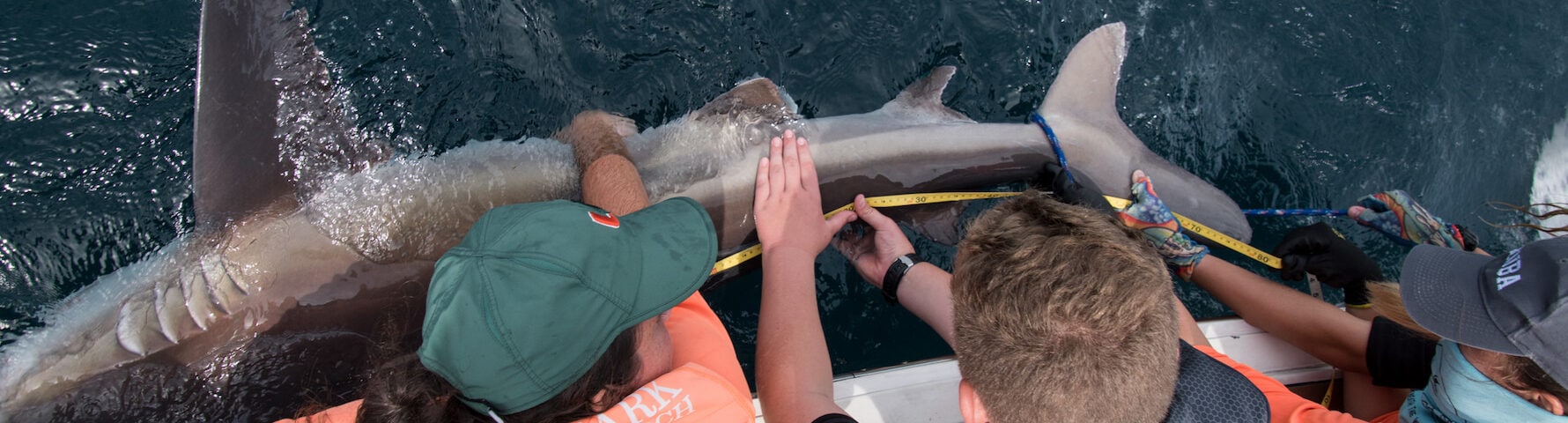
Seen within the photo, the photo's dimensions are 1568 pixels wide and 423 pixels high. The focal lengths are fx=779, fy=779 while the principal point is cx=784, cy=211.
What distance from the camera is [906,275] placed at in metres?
2.89

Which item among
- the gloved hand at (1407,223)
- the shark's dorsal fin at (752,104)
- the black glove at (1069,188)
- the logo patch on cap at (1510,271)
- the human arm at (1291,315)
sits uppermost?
the shark's dorsal fin at (752,104)

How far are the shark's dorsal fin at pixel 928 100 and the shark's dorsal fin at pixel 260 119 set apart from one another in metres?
2.20

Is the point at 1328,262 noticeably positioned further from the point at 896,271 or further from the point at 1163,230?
the point at 896,271

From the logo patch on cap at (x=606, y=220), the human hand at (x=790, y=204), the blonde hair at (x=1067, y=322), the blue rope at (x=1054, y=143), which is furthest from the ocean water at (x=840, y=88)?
the blonde hair at (x=1067, y=322)

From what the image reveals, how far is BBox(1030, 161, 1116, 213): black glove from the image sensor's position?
3086 mm

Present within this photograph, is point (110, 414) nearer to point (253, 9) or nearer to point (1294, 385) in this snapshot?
point (253, 9)

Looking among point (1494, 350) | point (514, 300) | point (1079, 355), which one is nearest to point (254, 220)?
point (514, 300)

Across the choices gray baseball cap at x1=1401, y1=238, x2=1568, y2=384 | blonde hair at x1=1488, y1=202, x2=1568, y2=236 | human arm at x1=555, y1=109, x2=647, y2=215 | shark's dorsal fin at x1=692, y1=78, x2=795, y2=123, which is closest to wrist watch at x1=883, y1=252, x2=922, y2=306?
shark's dorsal fin at x1=692, y1=78, x2=795, y2=123

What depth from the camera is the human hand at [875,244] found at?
3.02 metres

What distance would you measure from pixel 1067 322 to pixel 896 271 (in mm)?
1579

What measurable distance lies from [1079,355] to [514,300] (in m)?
1.06

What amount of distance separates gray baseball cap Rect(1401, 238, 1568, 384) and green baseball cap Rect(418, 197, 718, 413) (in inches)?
72.6

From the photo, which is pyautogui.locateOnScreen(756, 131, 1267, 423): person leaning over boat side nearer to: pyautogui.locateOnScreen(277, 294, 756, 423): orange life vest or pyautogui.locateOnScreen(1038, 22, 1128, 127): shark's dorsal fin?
pyautogui.locateOnScreen(277, 294, 756, 423): orange life vest

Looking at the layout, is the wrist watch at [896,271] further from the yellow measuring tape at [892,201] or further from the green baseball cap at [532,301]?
the green baseball cap at [532,301]
